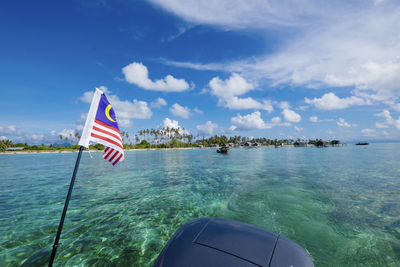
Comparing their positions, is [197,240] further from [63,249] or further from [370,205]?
[370,205]

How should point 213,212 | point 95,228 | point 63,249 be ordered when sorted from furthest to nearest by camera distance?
Answer: 1. point 213,212
2. point 95,228
3. point 63,249

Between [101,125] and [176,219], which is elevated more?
[101,125]

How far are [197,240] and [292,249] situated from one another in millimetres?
1389

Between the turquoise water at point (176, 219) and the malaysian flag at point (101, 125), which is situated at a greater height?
the malaysian flag at point (101, 125)

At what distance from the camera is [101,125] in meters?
3.66

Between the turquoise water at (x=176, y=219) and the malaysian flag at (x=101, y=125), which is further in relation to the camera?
the turquoise water at (x=176, y=219)

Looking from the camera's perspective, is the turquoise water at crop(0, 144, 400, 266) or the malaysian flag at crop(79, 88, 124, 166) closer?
the malaysian flag at crop(79, 88, 124, 166)

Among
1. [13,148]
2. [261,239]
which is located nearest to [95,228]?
[261,239]

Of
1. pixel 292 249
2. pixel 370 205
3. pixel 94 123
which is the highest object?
pixel 94 123

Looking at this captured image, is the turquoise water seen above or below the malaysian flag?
below

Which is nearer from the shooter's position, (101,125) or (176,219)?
(101,125)

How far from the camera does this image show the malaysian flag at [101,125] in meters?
3.46

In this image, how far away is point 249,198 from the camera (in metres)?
10.1

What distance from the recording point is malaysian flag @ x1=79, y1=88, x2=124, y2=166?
346 cm
